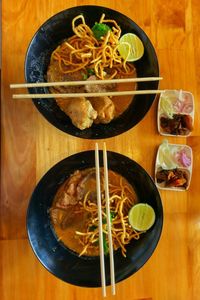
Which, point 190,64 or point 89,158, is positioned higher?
point 190,64

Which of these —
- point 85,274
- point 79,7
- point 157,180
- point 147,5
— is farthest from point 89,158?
point 147,5

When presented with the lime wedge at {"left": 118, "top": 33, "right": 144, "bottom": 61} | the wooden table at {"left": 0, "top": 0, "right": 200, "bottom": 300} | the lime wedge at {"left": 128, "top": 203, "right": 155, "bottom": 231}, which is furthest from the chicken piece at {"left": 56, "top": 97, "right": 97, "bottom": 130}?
the lime wedge at {"left": 128, "top": 203, "right": 155, "bottom": 231}

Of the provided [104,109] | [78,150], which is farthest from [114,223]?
[104,109]

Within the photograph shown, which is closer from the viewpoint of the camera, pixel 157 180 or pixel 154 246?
pixel 154 246

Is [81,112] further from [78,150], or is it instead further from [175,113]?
[175,113]

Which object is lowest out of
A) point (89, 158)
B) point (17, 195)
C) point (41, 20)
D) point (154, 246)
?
point (154, 246)

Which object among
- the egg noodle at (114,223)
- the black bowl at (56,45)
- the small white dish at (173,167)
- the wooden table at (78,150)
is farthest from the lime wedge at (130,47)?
the egg noodle at (114,223)

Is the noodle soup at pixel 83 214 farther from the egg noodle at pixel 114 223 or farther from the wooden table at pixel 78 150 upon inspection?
the wooden table at pixel 78 150

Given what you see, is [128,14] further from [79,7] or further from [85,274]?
[85,274]
